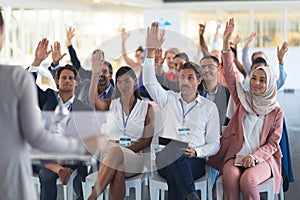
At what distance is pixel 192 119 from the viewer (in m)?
4.20

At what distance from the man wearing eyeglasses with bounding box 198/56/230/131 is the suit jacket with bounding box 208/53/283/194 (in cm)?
25

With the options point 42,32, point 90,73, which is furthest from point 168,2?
point 90,73

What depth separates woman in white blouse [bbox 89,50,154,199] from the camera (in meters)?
4.12

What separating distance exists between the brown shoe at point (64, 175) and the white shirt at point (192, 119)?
2.49 feet

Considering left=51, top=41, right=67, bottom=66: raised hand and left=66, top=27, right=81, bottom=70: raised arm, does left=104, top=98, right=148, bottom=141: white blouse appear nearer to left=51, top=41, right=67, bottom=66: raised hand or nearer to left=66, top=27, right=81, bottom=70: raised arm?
left=51, top=41, right=67, bottom=66: raised hand

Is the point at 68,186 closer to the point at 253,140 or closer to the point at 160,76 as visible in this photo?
the point at 160,76

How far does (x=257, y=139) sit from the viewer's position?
13.8ft

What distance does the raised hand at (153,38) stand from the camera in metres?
4.06

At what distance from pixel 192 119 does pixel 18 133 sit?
1.99 m

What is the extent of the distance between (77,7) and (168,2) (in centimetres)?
266

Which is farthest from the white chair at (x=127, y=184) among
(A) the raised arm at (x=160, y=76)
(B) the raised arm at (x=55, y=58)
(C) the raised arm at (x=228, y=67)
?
(B) the raised arm at (x=55, y=58)

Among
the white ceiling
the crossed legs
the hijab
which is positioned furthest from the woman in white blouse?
the white ceiling

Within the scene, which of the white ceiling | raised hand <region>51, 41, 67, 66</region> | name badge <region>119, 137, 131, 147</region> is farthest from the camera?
the white ceiling

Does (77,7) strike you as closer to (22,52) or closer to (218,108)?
(22,52)
